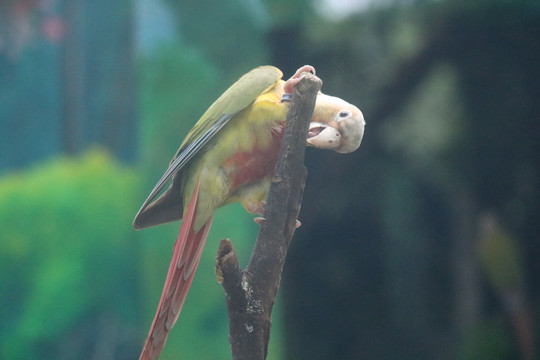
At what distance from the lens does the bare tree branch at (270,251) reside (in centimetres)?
106

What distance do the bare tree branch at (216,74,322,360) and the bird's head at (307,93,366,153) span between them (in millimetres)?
87

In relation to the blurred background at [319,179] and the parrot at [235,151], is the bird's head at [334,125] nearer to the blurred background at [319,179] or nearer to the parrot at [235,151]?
the parrot at [235,151]

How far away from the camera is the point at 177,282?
112 cm

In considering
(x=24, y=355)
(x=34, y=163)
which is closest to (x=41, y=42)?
(x=34, y=163)

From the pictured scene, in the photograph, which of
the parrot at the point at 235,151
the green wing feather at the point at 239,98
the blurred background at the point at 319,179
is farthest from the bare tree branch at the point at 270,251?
the blurred background at the point at 319,179

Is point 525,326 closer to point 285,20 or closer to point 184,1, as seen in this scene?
point 285,20

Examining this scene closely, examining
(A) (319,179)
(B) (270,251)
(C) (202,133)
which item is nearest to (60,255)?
(A) (319,179)

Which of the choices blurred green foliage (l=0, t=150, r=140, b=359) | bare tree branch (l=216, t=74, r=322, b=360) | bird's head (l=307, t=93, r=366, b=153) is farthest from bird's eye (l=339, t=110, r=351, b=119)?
blurred green foliage (l=0, t=150, r=140, b=359)

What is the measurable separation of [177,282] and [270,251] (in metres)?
0.20

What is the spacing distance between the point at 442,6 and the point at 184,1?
1208mm

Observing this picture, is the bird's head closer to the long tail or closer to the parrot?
the parrot

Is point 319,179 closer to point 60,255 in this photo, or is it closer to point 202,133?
point 60,255

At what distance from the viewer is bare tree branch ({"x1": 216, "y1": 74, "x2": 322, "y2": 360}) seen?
106 cm

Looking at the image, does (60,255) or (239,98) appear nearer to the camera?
(239,98)
